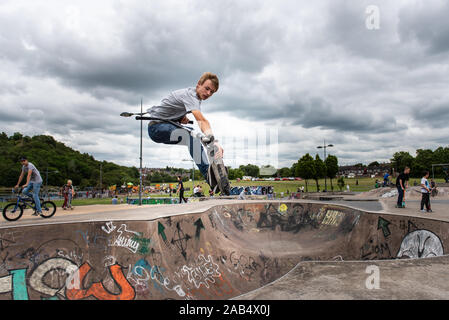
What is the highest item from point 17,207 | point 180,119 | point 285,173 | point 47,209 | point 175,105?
point 175,105

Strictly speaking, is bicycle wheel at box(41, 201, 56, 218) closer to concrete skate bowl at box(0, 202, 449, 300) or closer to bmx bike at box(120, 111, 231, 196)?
concrete skate bowl at box(0, 202, 449, 300)

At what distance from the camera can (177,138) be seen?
768 cm

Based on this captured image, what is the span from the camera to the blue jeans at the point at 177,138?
751 centimetres

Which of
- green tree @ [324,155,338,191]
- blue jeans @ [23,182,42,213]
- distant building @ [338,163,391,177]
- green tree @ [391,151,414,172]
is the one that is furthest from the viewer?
distant building @ [338,163,391,177]

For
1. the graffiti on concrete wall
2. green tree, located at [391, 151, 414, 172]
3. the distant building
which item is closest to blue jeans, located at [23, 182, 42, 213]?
the graffiti on concrete wall

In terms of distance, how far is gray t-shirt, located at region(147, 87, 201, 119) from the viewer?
760 centimetres

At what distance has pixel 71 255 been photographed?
4836 mm

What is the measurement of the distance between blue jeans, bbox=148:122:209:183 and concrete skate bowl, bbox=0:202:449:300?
1.83 metres

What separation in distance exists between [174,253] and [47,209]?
5068mm

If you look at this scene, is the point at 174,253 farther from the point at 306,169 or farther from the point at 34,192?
the point at 306,169

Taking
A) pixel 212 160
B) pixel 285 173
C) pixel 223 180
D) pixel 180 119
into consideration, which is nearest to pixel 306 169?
pixel 223 180

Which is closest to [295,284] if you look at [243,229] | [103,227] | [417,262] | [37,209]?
[417,262]

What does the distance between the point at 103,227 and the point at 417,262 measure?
215 inches
